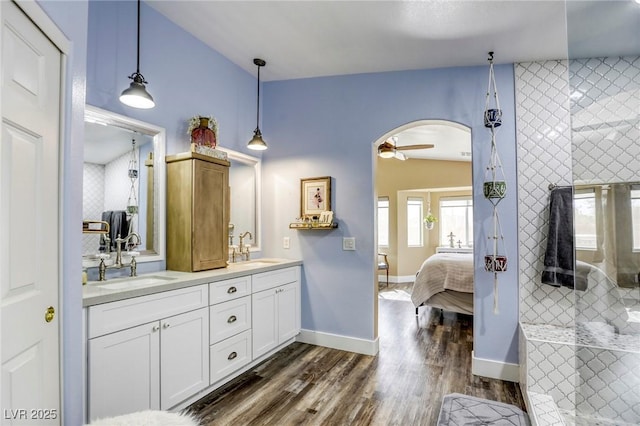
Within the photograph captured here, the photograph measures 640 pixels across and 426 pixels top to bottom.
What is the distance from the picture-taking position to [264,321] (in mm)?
2932

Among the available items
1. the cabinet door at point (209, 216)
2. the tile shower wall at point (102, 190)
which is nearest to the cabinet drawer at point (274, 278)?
the cabinet door at point (209, 216)

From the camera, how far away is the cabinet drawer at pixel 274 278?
284cm

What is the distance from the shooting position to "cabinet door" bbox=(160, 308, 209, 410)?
202 centimetres

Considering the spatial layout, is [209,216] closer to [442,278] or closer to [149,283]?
[149,283]

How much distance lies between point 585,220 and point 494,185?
0.94 m

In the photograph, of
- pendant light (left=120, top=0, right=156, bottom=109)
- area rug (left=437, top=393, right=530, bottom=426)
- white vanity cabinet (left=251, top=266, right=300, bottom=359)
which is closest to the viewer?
pendant light (left=120, top=0, right=156, bottom=109)

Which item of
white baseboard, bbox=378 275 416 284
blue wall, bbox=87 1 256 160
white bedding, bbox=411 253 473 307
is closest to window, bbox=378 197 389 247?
white baseboard, bbox=378 275 416 284

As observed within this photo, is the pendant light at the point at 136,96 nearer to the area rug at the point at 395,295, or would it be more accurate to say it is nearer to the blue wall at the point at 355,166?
the blue wall at the point at 355,166

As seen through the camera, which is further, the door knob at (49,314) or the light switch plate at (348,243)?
the light switch plate at (348,243)

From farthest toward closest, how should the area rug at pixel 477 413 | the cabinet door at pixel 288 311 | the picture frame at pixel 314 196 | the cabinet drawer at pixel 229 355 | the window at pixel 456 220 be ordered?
the window at pixel 456 220, the picture frame at pixel 314 196, the cabinet door at pixel 288 311, the cabinet drawer at pixel 229 355, the area rug at pixel 477 413

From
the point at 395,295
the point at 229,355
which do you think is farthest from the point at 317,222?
the point at 395,295

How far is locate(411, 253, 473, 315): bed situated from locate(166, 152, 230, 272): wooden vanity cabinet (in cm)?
295

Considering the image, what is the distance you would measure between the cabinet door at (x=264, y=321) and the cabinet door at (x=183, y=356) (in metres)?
0.55

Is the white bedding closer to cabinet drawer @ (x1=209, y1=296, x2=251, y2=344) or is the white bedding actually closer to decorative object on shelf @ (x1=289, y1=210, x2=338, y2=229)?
decorative object on shelf @ (x1=289, y1=210, x2=338, y2=229)
